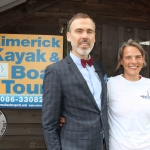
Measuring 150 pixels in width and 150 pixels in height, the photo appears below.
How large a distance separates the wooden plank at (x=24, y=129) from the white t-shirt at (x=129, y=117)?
1.72 meters

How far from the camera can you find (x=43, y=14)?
3.93 metres

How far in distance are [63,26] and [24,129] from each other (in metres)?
1.56

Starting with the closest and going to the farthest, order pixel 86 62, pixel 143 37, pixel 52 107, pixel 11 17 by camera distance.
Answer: pixel 52 107, pixel 86 62, pixel 11 17, pixel 143 37

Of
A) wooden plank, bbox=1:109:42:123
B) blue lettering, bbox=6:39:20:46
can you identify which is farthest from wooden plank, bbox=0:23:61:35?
wooden plank, bbox=1:109:42:123

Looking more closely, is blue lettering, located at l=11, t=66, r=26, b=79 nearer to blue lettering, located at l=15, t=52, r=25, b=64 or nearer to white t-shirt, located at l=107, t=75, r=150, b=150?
blue lettering, located at l=15, t=52, r=25, b=64

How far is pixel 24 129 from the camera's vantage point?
152 inches

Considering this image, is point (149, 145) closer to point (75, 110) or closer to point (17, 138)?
point (75, 110)

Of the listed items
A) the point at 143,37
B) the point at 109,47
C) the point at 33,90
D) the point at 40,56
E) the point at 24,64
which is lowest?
the point at 33,90

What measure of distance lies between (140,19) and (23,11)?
174 centimetres

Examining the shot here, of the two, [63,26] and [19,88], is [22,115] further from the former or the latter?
[63,26]

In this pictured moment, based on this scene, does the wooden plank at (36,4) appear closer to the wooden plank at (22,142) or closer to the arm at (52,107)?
the wooden plank at (22,142)

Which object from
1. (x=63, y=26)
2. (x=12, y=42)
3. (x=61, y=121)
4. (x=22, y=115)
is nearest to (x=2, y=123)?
(x=22, y=115)

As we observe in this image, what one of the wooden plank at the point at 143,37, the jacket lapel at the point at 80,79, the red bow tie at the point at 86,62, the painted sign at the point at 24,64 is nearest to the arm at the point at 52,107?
the jacket lapel at the point at 80,79

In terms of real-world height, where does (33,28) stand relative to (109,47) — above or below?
above
